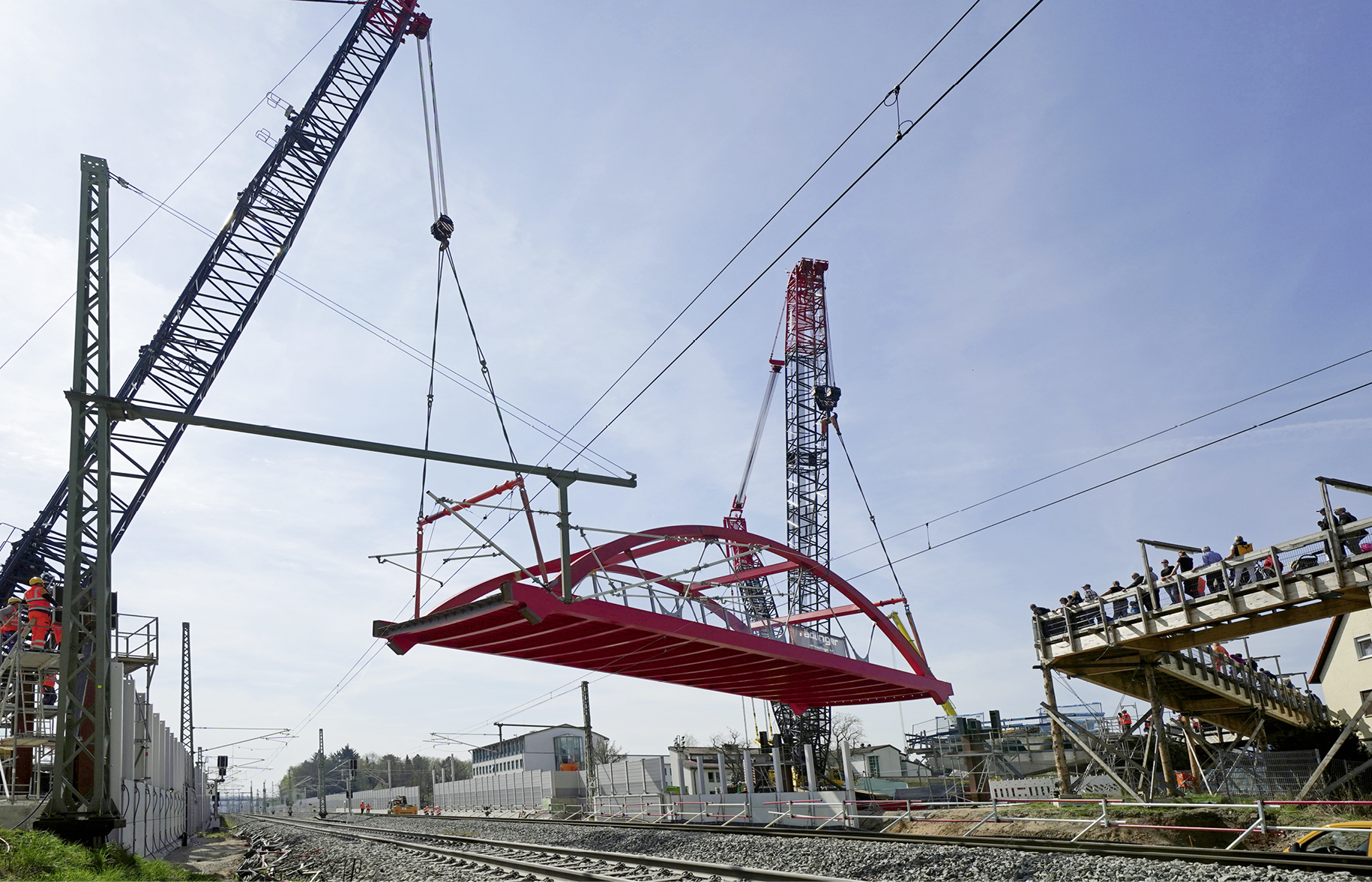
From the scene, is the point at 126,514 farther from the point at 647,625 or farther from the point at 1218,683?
the point at 1218,683

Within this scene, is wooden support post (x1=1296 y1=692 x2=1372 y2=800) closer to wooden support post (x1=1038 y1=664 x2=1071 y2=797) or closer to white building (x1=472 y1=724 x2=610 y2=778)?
wooden support post (x1=1038 y1=664 x2=1071 y2=797)

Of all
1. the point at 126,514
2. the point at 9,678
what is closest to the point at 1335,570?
the point at 9,678

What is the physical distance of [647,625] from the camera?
707 inches

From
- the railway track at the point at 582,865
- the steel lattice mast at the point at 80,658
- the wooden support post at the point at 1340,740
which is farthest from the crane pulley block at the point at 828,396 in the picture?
the steel lattice mast at the point at 80,658

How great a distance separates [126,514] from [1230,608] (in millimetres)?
35846

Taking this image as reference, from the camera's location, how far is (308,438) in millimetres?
13773

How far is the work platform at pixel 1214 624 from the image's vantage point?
1708cm

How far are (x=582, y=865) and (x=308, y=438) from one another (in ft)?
32.9

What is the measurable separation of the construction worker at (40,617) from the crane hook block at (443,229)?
11454 mm

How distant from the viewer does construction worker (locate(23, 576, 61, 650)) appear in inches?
765

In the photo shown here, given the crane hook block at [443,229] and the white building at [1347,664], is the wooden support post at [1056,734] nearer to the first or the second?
the white building at [1347,664]

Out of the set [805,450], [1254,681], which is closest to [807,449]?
[805,450]

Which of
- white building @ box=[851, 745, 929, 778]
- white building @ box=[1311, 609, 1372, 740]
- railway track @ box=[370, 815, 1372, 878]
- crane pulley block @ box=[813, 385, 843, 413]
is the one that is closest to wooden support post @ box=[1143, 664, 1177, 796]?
railway track @ box=[370, 815, 1372, 878]

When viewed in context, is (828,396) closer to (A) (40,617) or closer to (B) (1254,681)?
(B) (1254,681)
